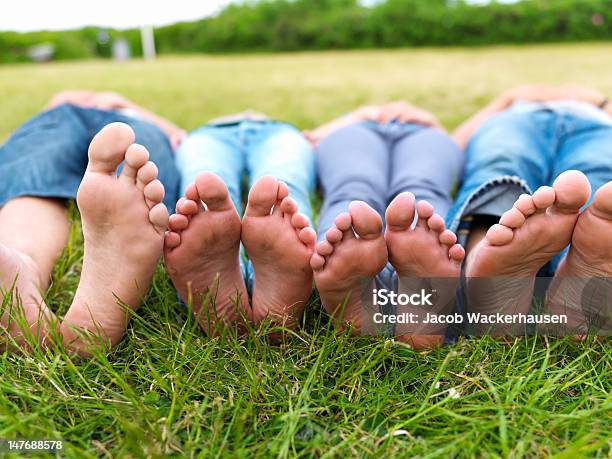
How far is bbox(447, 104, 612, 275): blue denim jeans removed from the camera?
3.59ft

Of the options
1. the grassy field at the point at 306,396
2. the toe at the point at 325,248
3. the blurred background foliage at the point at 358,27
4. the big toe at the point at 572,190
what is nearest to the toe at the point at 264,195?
the toe at the point at 325,248

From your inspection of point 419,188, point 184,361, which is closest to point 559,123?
point 419,188

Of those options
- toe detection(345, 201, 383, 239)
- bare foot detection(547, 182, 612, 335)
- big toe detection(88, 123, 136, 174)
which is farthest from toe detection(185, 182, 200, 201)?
bare foot detection(547, 182, 612, 335)

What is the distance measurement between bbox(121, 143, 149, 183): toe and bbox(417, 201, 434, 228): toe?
443 millimetres

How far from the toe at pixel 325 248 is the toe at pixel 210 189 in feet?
0.56

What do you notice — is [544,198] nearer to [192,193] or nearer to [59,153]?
[192,193]

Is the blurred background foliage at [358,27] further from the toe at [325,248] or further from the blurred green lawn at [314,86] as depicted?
the toe at [325,248]

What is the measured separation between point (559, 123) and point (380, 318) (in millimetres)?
813

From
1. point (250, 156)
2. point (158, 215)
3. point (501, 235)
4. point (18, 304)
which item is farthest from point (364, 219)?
point (250, 156)

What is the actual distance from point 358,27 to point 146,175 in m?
10.8

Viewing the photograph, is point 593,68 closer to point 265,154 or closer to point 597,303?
point 265,154

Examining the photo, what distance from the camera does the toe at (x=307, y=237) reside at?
3.04ft

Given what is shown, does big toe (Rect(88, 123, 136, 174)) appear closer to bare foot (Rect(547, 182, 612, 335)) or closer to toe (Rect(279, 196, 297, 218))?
→ toe (Rect(279, 196, 297, 218))

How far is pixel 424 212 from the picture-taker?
34.5 inches
